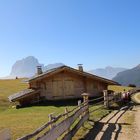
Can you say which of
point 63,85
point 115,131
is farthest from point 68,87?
point 115,131

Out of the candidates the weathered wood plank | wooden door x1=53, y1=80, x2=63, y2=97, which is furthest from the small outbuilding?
the weathered wood plank

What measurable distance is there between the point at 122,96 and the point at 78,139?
79.3ft

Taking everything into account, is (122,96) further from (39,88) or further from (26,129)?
(26,129)

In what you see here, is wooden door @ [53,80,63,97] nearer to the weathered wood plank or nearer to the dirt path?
the dirt path

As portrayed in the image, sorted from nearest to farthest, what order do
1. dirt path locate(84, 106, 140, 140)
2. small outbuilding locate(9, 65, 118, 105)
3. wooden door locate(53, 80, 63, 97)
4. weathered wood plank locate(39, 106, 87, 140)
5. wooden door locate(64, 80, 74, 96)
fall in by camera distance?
1. weathered wood plank locate(39, 106, 87, 140)
2. dirt path locate(84, 106, 140, 140)
3. small outbuilding locate(9, 65, 118, 105)
4. wooden door locate(53, 80, 63, 97)
5. wooden door locate(64, 80, 74, 96)

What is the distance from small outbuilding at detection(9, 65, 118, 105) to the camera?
4043 centimetres

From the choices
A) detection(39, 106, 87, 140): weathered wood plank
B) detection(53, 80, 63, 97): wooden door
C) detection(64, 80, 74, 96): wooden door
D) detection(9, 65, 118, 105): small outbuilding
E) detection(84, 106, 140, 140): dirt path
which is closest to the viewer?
detection(39, 106, 87, 140): weathered wood plank

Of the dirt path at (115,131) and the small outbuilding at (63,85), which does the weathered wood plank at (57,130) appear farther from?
the small outbuilding at (63,85)

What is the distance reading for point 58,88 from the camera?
1633 inches

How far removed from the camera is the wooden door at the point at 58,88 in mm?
41375

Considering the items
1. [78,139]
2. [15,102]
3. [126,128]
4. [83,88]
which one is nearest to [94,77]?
[83,88]

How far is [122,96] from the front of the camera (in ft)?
126

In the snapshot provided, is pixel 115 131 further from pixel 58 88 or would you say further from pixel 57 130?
pixel 58 88

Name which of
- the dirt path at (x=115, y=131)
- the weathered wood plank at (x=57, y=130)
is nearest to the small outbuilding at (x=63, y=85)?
the dirt path at (x=115, y=131)
